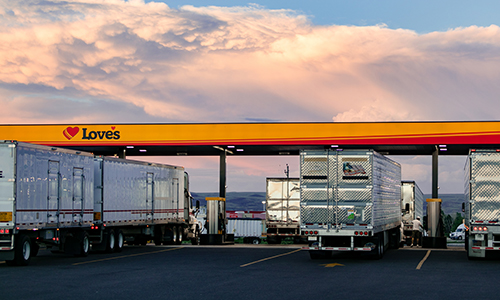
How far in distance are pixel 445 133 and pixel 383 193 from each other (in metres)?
9.48

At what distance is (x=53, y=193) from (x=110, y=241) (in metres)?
4.89

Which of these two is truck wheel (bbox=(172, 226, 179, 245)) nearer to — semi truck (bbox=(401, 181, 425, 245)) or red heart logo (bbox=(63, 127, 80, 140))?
red heart logo (bbox=(63, 127, 80, 140))

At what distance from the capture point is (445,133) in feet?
104

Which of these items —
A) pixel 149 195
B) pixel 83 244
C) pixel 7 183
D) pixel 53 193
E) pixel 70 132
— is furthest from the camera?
pixel 70 132

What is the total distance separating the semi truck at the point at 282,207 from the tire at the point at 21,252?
16.6 metres

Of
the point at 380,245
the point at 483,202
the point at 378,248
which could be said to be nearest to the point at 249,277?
the point at 378,248

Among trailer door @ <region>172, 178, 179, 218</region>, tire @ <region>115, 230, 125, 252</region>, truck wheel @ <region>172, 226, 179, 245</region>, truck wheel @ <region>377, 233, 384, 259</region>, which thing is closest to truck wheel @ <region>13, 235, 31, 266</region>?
tire @ <region>115, 230, 125, 252</region>

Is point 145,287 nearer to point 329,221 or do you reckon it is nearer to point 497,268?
point 329,221

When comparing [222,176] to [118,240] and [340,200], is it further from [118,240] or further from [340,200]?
[340,200]

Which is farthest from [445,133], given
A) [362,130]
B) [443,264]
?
[443,264]

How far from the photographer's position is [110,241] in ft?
86.8

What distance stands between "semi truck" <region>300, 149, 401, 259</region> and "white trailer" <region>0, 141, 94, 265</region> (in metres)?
7.97

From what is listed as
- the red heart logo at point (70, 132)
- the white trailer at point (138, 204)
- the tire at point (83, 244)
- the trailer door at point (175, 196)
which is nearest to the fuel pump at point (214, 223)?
the white trailer at point (138, 204)

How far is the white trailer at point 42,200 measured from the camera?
65.7 feet
